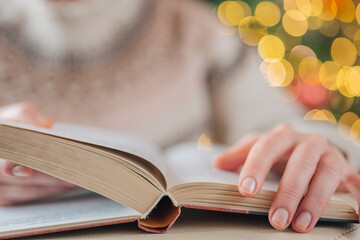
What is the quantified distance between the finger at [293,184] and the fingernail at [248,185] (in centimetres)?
3

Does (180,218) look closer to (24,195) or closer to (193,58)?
(24,195)

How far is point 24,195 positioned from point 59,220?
0.37 feet

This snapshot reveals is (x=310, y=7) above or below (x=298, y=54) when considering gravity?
above

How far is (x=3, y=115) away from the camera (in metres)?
0.51

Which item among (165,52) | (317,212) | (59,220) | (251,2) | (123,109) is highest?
(251,2)

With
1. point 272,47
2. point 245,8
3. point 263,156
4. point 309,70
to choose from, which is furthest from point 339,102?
point 263,156

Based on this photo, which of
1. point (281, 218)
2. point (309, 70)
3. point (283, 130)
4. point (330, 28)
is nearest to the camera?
point (281, 218)

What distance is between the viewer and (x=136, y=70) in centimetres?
100

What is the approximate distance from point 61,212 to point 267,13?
1.38 m

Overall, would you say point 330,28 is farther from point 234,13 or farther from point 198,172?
point 198,172

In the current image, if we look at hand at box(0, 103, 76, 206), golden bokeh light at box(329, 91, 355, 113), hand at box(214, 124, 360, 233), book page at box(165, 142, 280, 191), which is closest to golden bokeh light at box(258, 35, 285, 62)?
golden bokeh light at box(329, 91, 355, 113)

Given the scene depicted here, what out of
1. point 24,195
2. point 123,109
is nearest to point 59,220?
point 24,195

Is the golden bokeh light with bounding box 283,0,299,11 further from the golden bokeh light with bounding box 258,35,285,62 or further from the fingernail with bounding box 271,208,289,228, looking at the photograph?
the fingernail with bounding box 271,208,289,228

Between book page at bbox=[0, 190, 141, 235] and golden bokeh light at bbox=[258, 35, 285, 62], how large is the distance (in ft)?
4.31
